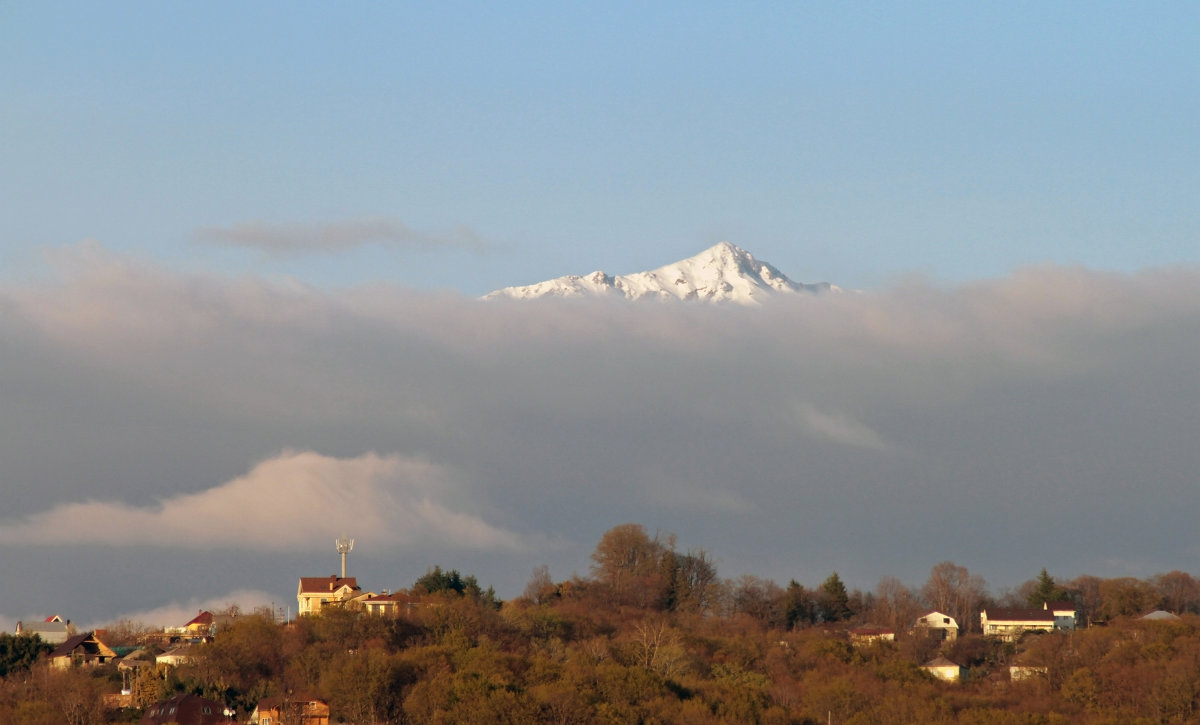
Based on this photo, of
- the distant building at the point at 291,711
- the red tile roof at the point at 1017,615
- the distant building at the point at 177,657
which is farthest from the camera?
the red tile roof at the point at 1017,615

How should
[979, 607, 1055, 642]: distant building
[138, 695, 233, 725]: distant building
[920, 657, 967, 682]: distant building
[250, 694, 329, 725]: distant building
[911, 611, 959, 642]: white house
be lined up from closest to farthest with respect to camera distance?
[138, 695, 233, 725]: distant building, [250, 694, 329, 725]: distant building, [920, 657, 967, 682]: distant building, [911, 611, 959, 642]: white house, [979, 607, 1055, 642]: distant building

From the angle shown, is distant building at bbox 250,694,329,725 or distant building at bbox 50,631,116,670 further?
distant building at bbox 50,631,116,670

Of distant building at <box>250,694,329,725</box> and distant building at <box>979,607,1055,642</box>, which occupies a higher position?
distant building at <box>979,607,1055,642</box>

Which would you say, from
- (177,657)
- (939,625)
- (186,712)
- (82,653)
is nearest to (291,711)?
(186,712)

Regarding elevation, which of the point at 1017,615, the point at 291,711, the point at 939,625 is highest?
the point at 1017,615

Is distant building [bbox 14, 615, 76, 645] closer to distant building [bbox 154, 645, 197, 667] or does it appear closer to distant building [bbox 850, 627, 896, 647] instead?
distant building [bbox 154, 645, 197, 667]

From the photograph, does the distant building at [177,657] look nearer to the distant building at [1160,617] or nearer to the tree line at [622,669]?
the tree line at [622,669]

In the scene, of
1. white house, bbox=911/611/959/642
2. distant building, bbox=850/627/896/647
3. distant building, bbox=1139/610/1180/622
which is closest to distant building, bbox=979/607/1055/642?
white house, bbox=911/611/959/642

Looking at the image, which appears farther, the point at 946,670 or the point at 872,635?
the point at 872,635

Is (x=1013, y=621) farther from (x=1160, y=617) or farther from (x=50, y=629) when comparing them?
(x=50, y=629)

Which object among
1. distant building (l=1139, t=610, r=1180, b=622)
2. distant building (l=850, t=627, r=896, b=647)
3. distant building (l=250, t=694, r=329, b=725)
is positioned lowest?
distant building (l=250, t=694, r=329, b=725)

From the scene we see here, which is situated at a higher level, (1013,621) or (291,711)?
(1013,621)

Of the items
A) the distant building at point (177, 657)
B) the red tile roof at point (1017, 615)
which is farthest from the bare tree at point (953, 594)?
the distant building at point (177, 657)

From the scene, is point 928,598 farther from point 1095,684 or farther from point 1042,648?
point 1095,684
